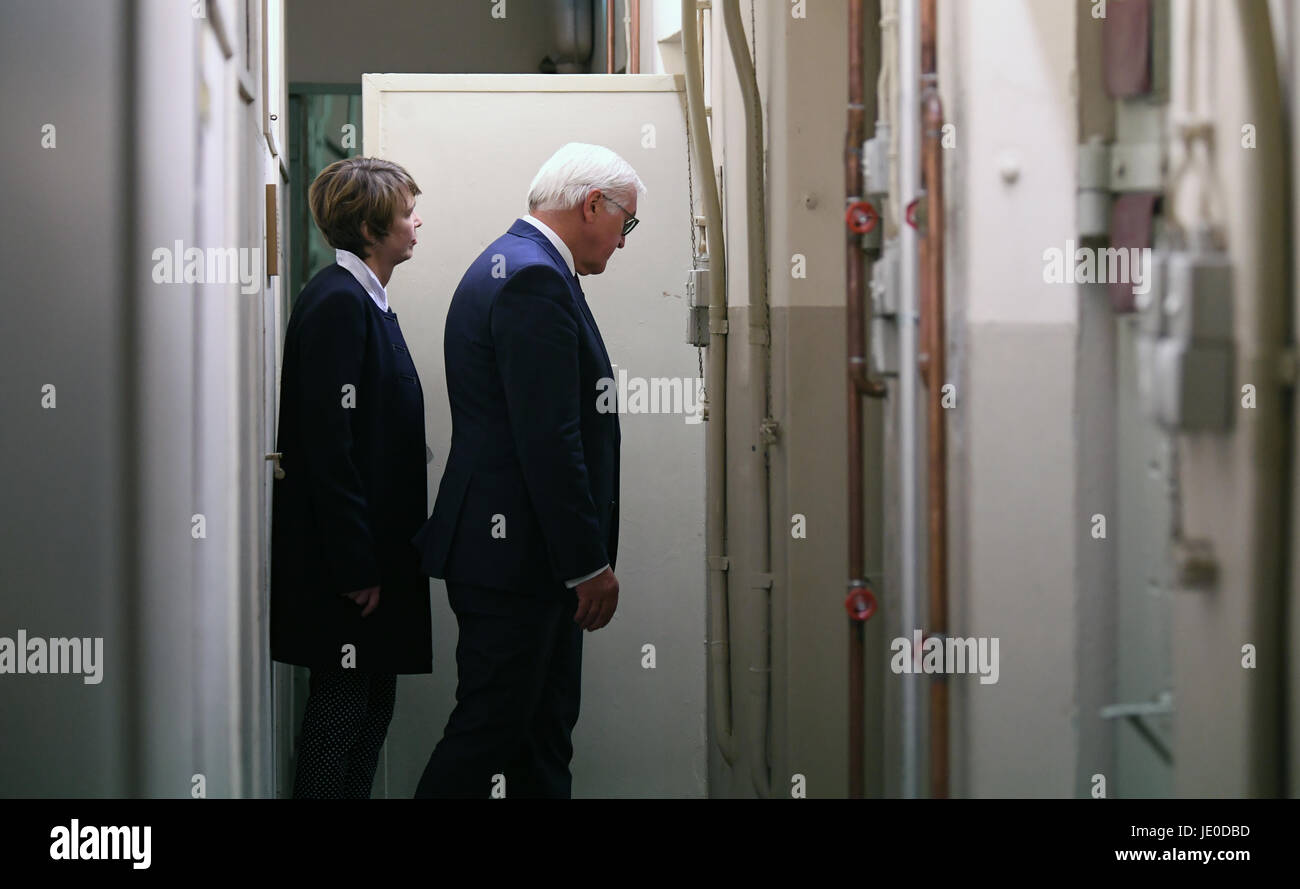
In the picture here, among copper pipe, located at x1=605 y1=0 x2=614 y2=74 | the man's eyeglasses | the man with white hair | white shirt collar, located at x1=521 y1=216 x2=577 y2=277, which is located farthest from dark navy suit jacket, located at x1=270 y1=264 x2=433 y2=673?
copper pipe, located at x1=605 y1=0 x2=614 y2=74

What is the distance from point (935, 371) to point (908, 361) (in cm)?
10

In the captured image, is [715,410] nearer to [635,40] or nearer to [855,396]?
[855,396]

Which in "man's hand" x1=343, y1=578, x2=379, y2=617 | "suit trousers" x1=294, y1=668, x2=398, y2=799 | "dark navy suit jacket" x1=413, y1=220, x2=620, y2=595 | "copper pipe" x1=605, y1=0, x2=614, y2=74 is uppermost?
"copper pipe" x1=605, y1=0, x2=614, y2=74

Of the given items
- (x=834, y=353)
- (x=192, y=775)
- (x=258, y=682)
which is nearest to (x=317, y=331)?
(x=258, y=682)

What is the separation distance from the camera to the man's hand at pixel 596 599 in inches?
79.9

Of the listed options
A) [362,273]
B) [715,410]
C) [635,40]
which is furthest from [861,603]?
[635,40]

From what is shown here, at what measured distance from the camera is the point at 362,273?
7.39 feet

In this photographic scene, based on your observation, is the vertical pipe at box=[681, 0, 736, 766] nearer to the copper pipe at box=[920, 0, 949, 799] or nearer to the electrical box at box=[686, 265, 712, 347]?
the electrical box at box=[686, 265, 712, 347]

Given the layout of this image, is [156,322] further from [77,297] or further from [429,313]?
[429,313]

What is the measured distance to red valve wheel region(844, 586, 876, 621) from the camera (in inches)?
74.4

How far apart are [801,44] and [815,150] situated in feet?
0.53

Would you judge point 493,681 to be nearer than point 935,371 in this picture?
No

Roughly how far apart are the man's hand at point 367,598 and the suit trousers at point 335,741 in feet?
0.39
